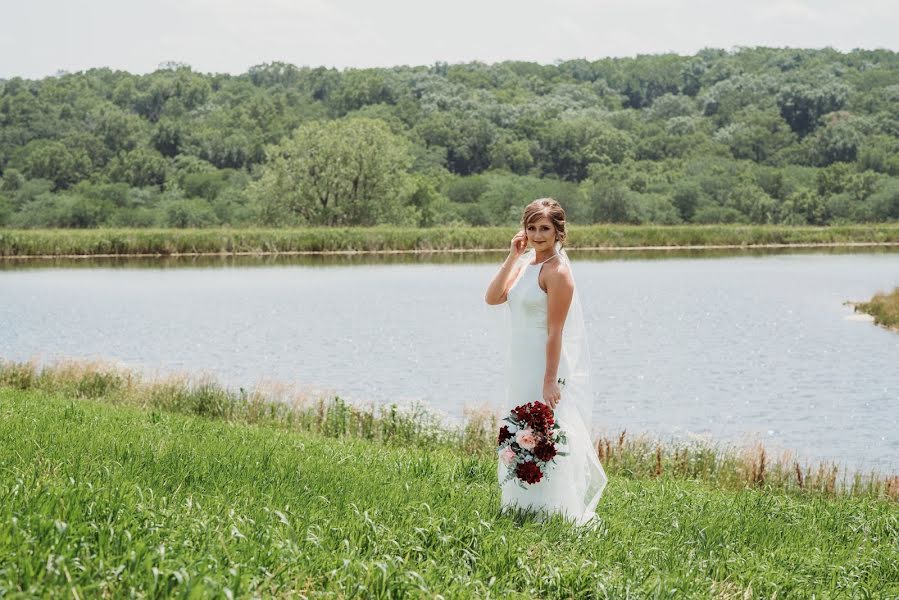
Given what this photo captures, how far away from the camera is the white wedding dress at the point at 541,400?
784 cm

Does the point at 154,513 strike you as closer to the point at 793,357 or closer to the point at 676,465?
the point at 676,465

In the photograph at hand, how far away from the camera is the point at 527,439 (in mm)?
7699

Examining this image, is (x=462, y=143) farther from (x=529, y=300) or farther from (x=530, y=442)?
(x=530, y=442)

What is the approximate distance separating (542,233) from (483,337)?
2299 cm

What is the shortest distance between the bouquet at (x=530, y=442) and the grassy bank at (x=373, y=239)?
2199 inches

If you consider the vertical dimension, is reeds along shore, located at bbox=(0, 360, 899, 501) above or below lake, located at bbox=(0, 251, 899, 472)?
above

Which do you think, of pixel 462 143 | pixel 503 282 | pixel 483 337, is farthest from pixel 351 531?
pixel 462 143

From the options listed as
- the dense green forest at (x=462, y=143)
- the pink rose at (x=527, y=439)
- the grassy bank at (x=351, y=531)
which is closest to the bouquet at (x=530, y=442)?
the pink rose at (x=527, y=439)

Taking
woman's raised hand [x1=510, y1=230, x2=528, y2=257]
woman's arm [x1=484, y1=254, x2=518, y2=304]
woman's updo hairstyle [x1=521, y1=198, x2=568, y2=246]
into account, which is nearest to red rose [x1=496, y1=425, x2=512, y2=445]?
woman's arm [x1=484, y1=254, x2=518, y2=304]

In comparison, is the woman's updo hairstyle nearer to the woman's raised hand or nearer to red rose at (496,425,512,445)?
the woman's raised hand

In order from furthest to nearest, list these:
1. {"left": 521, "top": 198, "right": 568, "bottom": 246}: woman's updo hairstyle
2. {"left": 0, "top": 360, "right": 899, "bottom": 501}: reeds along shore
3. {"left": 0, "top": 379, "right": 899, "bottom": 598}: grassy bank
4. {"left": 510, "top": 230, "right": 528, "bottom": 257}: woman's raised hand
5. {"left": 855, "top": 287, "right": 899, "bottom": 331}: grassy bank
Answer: {"left": 855, "top": 287, "right": 899, "bottom": 331}: grassy bank, {"left": 0, "top": 360, "right": 899, "bottom": 501}: reeds along shore, {"left": 510, "top": 230, "right": 528, "bottom": 257}: woman's raised hand, {"left": 521, "top": 198, "right": 568, "bottom": 246}: woman's updo hairstyle, {"left": 0, "top": 379, "right": 899, "bottom": 598}: grassy bank

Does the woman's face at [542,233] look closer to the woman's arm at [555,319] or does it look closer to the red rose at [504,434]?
the woman's arm at [555,319]

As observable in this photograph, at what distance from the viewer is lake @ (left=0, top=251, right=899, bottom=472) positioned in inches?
786

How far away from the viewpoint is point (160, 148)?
120 m
